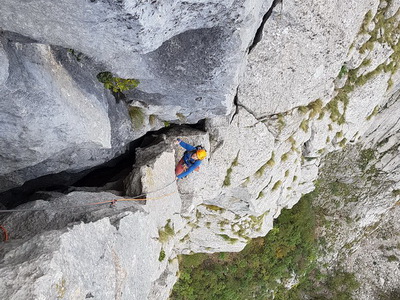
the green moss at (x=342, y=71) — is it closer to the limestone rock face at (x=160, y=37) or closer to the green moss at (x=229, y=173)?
the green moss at (x=229, y=173)

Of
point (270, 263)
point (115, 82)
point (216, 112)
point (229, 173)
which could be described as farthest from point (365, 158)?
point (115, 82)

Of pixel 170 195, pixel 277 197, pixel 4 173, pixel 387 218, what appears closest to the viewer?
pixel 4 173

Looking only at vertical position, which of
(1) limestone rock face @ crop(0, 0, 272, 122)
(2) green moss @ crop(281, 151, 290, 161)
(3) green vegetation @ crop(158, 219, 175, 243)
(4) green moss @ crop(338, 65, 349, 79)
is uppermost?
(4) green moss @ crop(338, 65, 349, 79)

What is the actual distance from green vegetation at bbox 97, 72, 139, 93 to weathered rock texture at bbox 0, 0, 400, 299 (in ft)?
0.68

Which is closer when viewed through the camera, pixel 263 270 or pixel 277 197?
pixel 277 197

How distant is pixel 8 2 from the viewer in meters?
3.55

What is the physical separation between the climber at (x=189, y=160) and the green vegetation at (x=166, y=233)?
154cm

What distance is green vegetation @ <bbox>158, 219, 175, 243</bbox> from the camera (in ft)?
29.5

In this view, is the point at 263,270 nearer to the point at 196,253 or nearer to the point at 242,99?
the point at 196,253

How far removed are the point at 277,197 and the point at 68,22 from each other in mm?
10926

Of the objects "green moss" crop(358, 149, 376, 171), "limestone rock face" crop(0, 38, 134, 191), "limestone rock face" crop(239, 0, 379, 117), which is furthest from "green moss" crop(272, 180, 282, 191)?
"green moss" crop(358, 149, 376, 171)

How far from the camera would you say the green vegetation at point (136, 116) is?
777 cm

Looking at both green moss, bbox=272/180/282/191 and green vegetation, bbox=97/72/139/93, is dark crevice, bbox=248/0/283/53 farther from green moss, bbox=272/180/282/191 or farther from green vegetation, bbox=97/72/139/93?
green moss, bbox=272/180/282/191

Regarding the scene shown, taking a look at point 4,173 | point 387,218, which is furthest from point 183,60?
point 387,218
